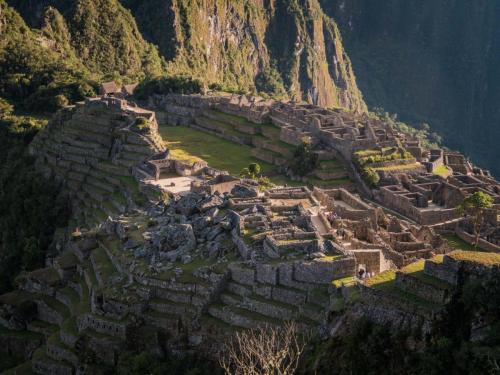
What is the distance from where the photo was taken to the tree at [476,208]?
41.7 metres

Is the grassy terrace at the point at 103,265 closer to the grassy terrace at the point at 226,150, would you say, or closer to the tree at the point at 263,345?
the tree at the point at 263,345

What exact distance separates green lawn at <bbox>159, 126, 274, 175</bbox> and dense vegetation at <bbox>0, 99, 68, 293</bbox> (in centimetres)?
1102

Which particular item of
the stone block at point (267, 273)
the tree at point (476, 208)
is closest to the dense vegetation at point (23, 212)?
the stone block at point (267, 273)

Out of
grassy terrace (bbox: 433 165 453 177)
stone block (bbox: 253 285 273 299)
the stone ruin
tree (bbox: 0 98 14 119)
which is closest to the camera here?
the stone ruin

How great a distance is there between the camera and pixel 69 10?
120 m

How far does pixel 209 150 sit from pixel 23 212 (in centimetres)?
1854

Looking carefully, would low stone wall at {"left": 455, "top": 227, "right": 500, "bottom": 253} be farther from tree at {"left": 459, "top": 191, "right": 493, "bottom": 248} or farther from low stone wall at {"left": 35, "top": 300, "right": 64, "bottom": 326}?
low stone wall at {"left": 35, "top": 300, "right": 64, "bottom": 326}

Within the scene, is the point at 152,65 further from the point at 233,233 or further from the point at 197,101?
the point at 233,233

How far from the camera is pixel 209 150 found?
66938 mm

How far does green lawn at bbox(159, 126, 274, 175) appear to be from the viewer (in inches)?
2431

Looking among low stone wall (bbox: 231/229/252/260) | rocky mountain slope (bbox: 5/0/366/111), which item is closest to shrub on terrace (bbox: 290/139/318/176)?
low stone wall (bbox: 231/229/252/260)

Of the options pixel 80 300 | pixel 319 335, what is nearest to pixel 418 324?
pixel 319 335

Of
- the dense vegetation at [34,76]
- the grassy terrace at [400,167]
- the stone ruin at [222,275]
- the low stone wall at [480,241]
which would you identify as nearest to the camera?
the stone ruin at [222,275]

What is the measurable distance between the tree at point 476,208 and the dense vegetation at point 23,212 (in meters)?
24.6
